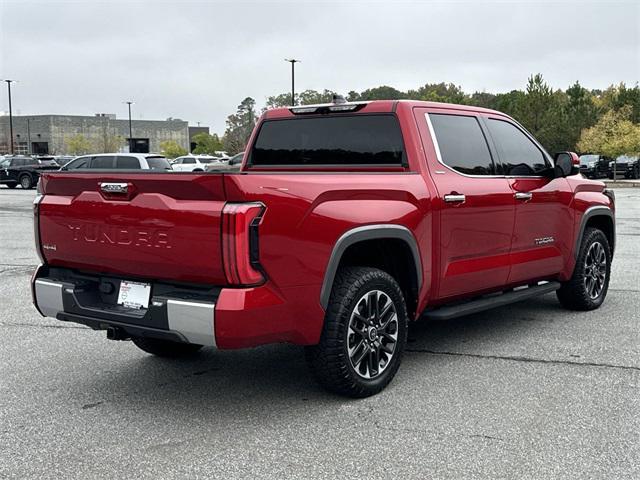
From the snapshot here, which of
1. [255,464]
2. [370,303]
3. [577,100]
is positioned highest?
[577,100]

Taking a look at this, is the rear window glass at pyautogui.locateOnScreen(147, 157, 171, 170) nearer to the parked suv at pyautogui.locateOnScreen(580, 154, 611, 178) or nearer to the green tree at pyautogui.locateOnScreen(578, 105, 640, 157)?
the parked suv at pyautogui.locateOnScreen(580, 154, 611, 178)

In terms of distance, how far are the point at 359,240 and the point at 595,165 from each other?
41.6 metres

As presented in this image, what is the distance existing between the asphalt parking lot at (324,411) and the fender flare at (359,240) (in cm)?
77

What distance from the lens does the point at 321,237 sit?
4.13m

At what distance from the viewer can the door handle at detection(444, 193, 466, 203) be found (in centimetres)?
506

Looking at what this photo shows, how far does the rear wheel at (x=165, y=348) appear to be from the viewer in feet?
17.6

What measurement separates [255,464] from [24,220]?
1569 centimetres

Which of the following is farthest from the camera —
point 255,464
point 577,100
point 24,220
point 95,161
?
point 577,100

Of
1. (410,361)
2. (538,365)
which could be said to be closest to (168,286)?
(410,361)

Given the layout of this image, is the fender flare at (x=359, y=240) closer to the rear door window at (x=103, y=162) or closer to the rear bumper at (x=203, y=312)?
the rear bumper at (x=203, y=312)

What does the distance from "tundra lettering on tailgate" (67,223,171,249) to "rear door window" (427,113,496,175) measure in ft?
7.38

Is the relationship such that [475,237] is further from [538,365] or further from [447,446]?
[447,446]

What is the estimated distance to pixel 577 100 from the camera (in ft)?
191

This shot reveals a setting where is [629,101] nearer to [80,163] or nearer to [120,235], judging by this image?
[80,163]
